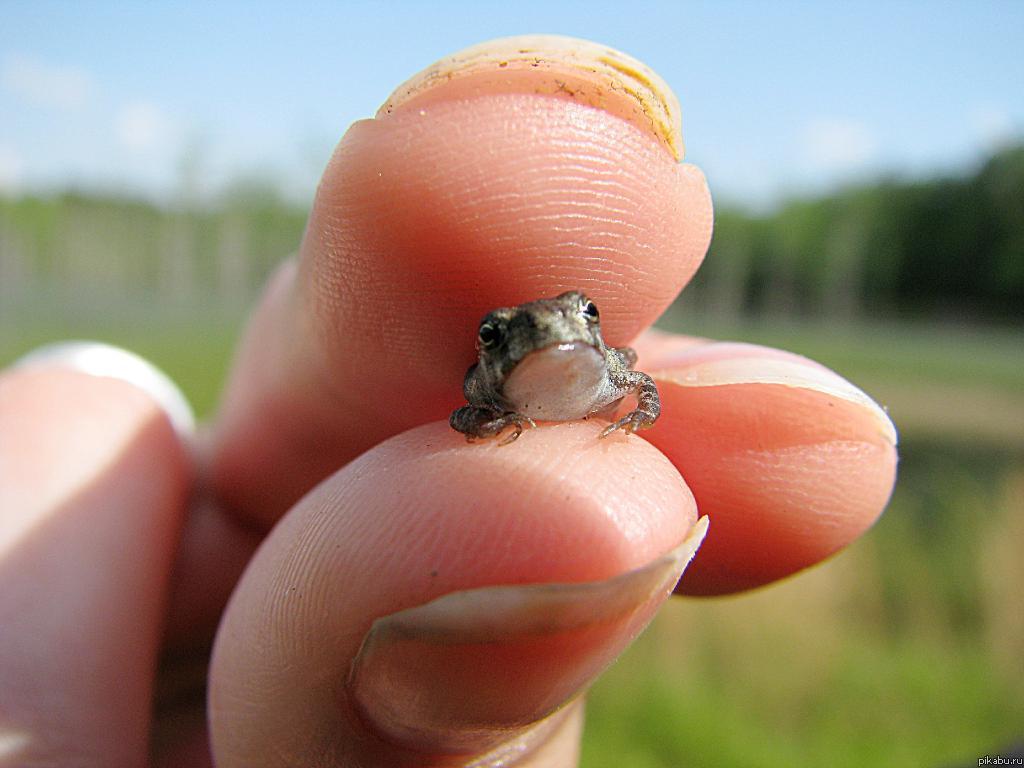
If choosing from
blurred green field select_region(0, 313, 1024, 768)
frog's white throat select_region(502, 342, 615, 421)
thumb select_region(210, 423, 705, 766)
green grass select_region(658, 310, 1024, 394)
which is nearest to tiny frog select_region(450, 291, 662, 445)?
frog's white throat select_region(502, 342, 615, 421)

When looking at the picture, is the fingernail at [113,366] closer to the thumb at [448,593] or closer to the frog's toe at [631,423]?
the thumb at [448,593]

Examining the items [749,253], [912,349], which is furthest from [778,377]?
[749,253]

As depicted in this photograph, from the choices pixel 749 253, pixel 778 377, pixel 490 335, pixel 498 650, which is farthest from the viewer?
pixel 749 253

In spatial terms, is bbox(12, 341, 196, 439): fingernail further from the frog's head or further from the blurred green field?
the blurred green field

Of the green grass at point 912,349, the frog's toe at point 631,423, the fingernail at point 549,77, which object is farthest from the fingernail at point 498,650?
the green grass at point 912,349

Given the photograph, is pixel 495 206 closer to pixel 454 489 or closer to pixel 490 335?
A: pixel 490 335

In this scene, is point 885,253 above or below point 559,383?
below
